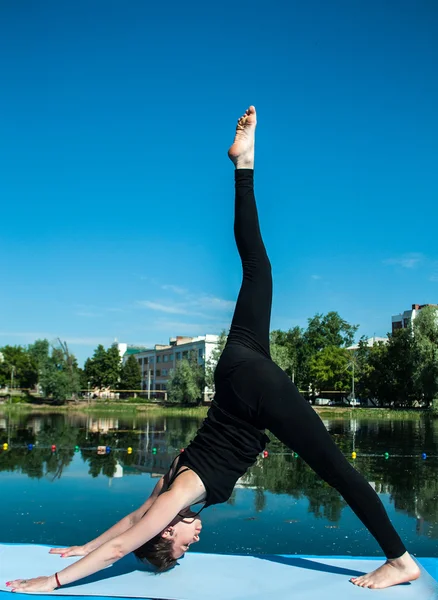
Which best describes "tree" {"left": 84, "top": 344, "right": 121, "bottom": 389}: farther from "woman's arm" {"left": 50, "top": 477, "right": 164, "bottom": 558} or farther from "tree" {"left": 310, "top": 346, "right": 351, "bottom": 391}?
"woman's arm" {"left": 50, "top": 477, "right": 164, "bottom": 558}

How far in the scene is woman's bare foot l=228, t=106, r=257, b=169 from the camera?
10.6 feet

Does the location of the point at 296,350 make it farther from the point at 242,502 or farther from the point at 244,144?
the point at 244,144

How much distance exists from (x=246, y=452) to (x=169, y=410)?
3477 cm

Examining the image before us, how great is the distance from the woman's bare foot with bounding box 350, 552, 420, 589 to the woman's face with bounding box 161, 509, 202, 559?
876 mm

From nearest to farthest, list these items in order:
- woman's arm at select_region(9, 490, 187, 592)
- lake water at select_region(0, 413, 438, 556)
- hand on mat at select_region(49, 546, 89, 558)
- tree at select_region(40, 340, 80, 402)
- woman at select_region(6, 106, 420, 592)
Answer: woman's arm at select_region(9, 490, 187, 592), woman at select_region(6, 106, 420, 592), hand on mat at select_region(49, 546, 89, 558), lake water at select_region(0, 413, 438, 556), tree at select_region(40, 340, 80, 402)

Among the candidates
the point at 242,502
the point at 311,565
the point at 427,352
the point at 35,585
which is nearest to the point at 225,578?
the point at 311,565

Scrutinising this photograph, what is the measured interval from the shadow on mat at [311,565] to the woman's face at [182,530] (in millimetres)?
623

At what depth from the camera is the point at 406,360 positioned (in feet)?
137

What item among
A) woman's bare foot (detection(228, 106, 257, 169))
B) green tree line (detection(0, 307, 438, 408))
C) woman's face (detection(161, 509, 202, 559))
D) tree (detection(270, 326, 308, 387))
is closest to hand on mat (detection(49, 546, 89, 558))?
woman's face (detection(161, 509, 202, 559))

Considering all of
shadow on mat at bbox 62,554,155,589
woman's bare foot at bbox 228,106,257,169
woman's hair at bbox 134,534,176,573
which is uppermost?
woman's bare foot at bbox 228,106,257,169

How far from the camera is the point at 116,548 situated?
2.64 meters

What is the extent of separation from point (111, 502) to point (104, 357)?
5291 cm

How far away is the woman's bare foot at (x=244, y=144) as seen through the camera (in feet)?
10.6

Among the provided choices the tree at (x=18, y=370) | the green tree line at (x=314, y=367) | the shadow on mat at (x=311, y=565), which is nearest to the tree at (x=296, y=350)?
the green tree line at (x=314, y=367)
